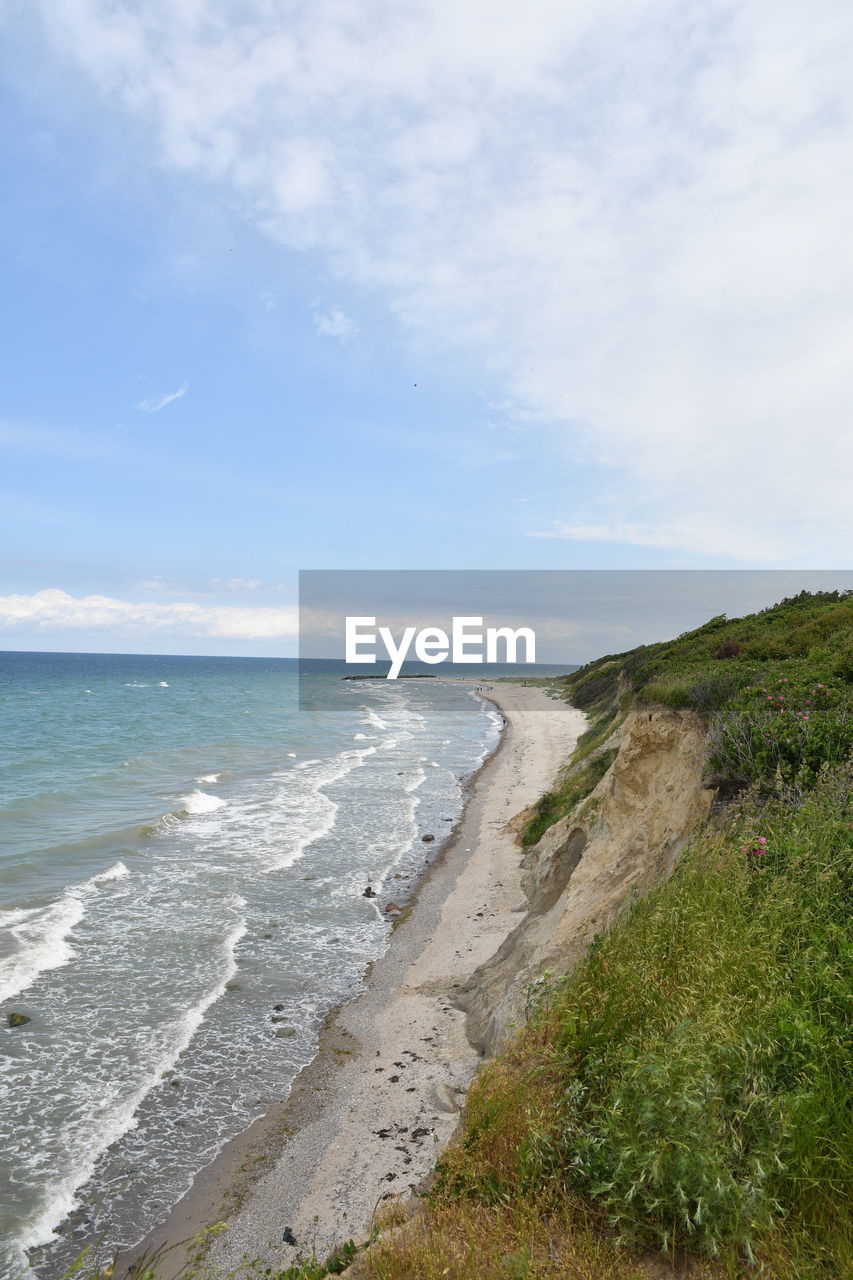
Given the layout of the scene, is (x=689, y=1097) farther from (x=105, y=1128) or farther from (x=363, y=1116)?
(x=105, y=1128)

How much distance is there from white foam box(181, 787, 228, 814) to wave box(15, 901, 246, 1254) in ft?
48.2

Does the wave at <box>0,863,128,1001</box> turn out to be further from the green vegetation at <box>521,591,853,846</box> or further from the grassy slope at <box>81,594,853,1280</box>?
the green vegetation at <box>521,591,853,846</box>

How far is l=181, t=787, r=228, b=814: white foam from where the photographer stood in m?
27.9

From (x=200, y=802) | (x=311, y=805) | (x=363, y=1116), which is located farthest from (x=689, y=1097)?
(x=200, y=802)

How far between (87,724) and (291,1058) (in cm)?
5211

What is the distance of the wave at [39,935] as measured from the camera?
13.5 m

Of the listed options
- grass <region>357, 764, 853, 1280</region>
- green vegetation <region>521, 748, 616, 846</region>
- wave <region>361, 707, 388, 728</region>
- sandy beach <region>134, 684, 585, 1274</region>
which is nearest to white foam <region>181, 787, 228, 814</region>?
green vegetation <region>521, 748, 616, 846</region>

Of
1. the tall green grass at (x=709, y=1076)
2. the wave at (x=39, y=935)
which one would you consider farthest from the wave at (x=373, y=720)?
the tall green grass at (x=709, y=1076)

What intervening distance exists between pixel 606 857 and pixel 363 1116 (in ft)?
17.2

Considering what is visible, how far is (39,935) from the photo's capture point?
50.0 feet

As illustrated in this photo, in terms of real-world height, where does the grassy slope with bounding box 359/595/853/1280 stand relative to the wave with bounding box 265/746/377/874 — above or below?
above

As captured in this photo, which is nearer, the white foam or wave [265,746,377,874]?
wave [265,746,377,874]

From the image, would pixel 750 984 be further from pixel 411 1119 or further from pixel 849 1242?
pixel 411 1119

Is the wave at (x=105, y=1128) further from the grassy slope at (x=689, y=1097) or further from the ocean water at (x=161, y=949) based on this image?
the grassy slope at (x=689, y=1097)
